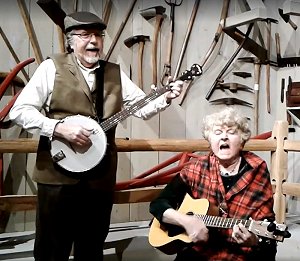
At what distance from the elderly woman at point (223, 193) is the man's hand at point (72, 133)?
15.1 inches

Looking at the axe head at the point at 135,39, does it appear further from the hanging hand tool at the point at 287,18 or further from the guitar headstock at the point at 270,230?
the guitar headstock at the point at 270,230

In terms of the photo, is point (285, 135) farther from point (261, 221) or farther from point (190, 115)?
point (261, 221)

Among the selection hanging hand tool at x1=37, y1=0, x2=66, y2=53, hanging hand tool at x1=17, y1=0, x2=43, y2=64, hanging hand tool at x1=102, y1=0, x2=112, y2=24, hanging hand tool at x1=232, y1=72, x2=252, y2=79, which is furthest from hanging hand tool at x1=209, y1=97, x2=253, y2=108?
hanging hand tool at x1=17, y1=0, x2=43, y2=64

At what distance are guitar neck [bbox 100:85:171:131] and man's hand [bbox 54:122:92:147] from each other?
95 millimetres

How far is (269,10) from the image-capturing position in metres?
3.90

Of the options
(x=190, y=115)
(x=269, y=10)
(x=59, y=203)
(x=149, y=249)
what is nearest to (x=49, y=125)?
(x=59, y=203)

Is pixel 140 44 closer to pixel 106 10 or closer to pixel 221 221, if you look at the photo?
pixel 106 10

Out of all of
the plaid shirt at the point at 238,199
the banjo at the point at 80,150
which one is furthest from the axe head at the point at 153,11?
the plaid shirt at the point at 238,199

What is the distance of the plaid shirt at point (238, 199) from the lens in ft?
5.36

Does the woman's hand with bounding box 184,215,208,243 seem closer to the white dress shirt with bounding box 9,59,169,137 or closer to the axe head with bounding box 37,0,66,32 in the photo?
the white dress shirt with bounding box 9,59,169,137

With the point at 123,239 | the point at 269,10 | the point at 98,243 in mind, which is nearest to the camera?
the point at 98,243

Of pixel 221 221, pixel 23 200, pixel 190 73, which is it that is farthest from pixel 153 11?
pixel 221 221

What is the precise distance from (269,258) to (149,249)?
1053mm

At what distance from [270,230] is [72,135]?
825mm
